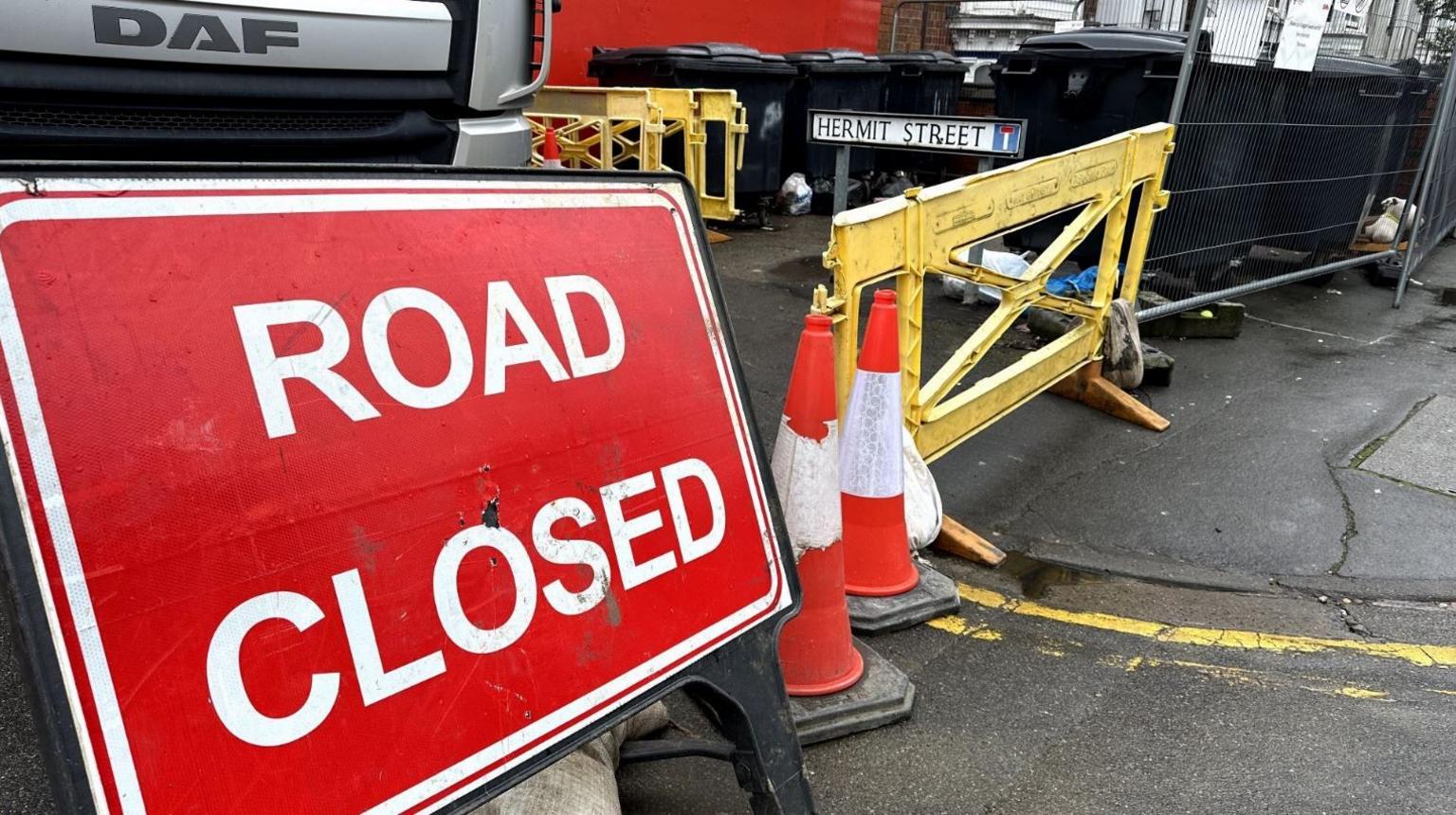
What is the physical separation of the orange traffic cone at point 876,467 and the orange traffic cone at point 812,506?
1.36ft

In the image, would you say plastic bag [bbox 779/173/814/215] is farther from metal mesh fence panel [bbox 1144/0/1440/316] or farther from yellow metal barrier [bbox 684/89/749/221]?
A: metal mesh fence panel [bbox 1144/0/1440/316]

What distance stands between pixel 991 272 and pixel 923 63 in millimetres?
8199

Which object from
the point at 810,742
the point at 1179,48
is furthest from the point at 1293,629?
the point at 1179,48

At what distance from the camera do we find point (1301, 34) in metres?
5.96

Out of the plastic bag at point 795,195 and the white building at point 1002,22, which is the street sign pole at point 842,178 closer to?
the plastic bag at point 795,195

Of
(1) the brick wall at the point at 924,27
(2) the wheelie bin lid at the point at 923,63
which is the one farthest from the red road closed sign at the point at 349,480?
(1) the brick wall at the point at 924,27

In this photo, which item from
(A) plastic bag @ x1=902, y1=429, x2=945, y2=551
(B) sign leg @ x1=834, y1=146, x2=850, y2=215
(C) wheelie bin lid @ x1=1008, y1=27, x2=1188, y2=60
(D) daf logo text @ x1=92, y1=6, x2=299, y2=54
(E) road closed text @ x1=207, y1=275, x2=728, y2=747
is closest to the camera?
(E) road closed text @ x1=207, y1=275, x2=728, y2=747

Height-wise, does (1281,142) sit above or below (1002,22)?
below

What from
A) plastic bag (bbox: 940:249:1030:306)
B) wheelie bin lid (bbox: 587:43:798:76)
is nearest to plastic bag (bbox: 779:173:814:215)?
wheelie bin lid (bbox: 587:43:798:76)

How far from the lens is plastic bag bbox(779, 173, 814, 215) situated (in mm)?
10641

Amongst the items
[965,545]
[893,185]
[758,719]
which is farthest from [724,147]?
[758,719]

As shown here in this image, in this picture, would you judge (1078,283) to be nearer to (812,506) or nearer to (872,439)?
(872,439)

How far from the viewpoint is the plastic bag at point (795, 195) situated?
10641 millimetres

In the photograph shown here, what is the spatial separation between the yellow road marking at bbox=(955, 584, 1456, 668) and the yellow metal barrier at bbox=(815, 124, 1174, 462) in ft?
2.59
